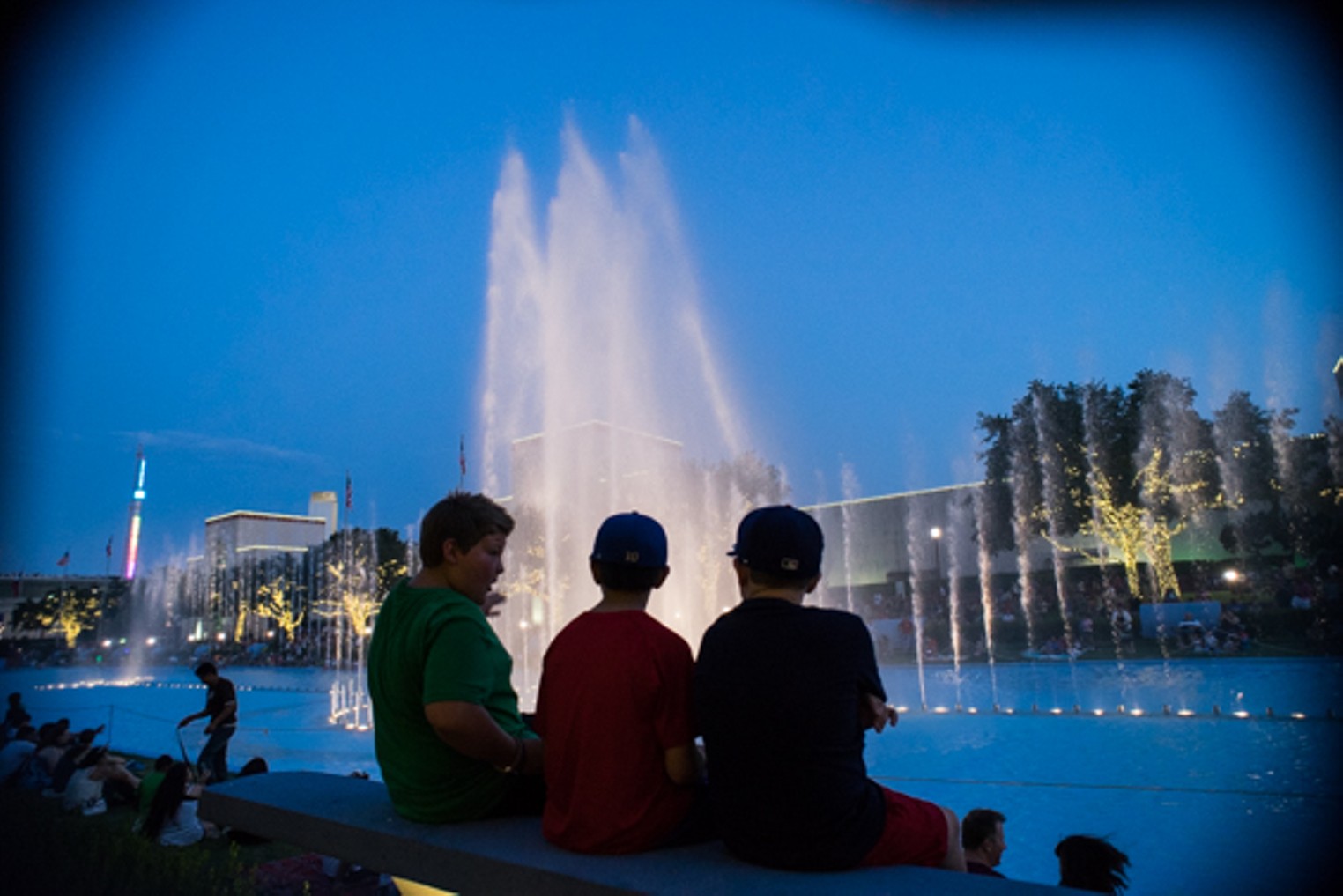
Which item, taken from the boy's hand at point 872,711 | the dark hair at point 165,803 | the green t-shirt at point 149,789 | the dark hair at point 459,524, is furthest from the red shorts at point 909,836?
the green t-shirt at point 149,789

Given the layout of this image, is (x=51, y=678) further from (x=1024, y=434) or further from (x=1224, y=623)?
(x=1224, y=623)

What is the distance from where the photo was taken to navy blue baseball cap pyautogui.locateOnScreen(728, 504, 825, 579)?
249 cm

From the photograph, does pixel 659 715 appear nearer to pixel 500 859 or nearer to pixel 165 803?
pixel 500 859

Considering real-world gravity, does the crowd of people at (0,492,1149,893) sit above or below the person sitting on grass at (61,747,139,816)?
above

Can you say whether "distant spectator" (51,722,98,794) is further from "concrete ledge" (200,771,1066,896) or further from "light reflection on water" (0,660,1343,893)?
"concrete ledge" (200,771,1066,896)

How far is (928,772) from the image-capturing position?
33.9 feet

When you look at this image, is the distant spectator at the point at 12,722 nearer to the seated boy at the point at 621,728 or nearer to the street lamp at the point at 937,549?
the seated boy at the point at 621,728

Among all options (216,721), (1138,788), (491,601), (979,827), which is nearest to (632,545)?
(491,601)

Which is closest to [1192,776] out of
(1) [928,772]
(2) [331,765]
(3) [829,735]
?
(1) [928,772]

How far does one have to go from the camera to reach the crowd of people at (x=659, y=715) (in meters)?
2.31

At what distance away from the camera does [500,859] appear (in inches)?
98.1

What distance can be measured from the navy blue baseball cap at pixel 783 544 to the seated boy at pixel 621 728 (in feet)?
1.02

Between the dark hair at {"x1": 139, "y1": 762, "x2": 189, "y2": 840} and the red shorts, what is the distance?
6.07 m

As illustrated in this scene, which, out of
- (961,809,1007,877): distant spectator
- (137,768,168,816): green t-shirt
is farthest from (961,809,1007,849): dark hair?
(137,768,168,816): green t-shirt
